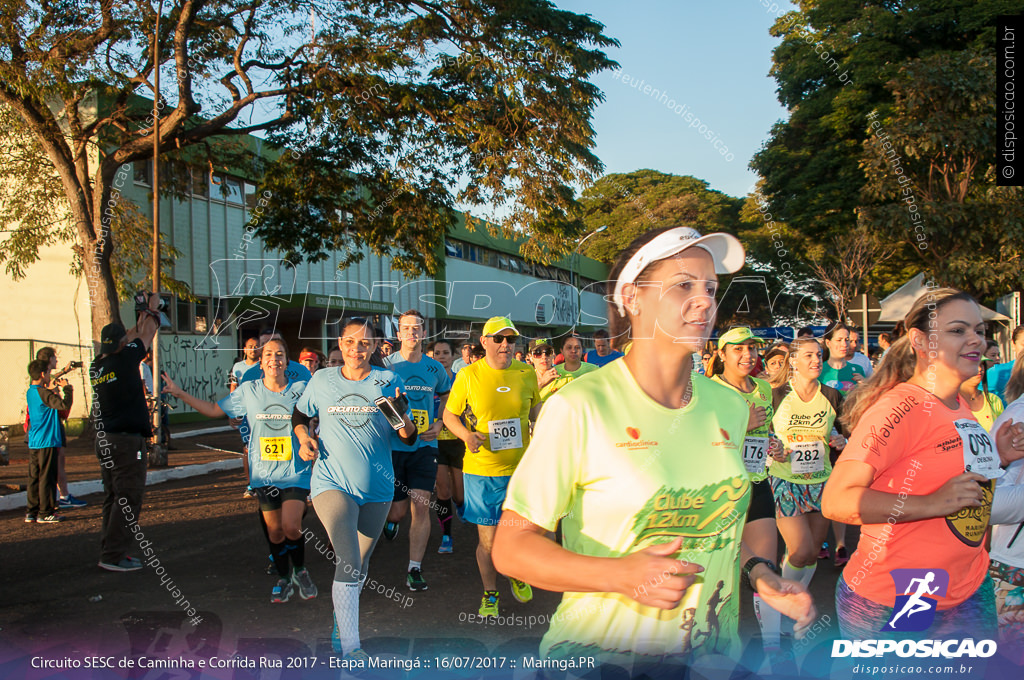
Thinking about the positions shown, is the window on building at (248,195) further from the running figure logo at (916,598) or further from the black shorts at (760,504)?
the running figure logo at (916,598)

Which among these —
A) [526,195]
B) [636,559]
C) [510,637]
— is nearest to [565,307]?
[526,195]

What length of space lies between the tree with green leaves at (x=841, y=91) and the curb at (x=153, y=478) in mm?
16835

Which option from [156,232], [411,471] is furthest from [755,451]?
[156,232]

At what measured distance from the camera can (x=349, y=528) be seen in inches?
185

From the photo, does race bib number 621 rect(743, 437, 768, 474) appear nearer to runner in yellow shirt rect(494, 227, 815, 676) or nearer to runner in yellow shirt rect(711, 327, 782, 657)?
runner in yellow shirt rect(711, 327, 782, 657)

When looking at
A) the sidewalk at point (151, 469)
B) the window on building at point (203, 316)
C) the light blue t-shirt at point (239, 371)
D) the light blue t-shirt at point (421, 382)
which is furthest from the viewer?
the window on building at point (203, 316)

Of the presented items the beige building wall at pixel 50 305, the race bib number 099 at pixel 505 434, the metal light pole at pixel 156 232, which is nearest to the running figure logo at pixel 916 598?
the race bib number 099 at pixel 505 434

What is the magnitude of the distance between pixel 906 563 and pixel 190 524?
7850 millimetres

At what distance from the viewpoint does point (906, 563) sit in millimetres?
2775

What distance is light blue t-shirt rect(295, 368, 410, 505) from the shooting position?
191 inches

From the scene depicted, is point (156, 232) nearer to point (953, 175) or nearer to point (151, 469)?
point (151, 469)

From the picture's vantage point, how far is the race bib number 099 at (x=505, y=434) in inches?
241

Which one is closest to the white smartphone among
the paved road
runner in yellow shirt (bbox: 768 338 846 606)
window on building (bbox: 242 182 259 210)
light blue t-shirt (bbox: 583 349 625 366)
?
the paved road

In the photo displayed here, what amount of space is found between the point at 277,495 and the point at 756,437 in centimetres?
347
